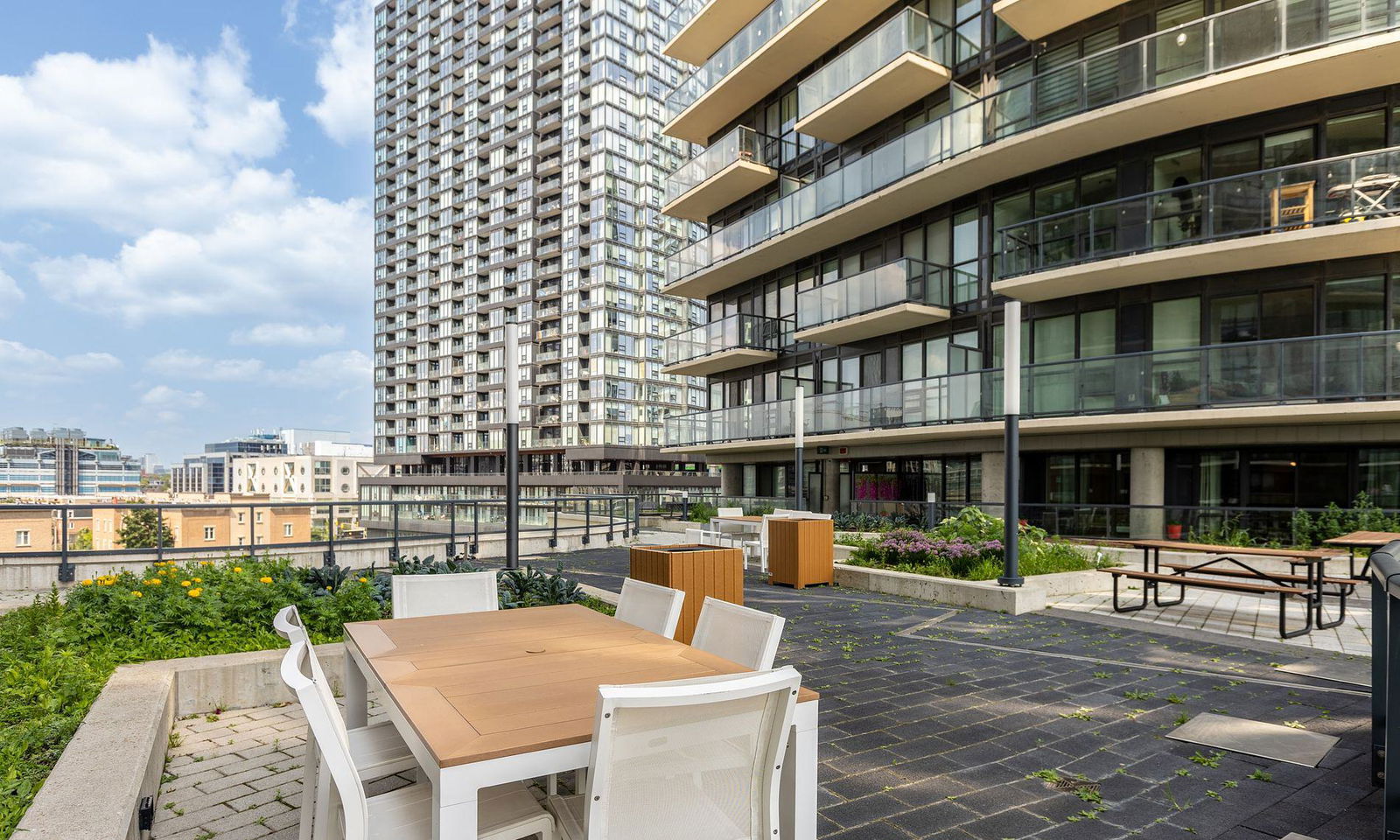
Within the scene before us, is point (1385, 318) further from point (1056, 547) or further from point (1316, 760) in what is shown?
point (1316, 760)

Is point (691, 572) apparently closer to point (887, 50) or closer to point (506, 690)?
point (506, 690)

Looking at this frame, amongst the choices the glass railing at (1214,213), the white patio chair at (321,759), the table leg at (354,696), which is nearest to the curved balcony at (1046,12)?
the glass railing at (1214,213)

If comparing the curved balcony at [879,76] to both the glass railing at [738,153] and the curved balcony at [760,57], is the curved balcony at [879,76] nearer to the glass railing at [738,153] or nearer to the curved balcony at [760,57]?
the curved balcony at [760,57]

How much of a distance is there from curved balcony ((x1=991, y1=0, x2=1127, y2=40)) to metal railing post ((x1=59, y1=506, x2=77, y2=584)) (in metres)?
20.2

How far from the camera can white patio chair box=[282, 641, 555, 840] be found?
2.16 metres

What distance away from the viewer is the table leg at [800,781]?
253 cm

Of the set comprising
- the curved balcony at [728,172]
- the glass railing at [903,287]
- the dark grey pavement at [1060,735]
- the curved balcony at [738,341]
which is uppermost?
the curved balcony at [728,172]

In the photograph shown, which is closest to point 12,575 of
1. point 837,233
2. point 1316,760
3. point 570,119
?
point 1316,760

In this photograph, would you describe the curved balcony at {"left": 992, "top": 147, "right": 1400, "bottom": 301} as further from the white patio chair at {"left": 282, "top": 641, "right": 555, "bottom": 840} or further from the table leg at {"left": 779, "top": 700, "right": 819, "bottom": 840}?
the white patio chair at {"left": 282, "top": 641, "right": 555, "bottom": 840}

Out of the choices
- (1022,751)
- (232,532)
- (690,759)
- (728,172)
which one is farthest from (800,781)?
(728,172)

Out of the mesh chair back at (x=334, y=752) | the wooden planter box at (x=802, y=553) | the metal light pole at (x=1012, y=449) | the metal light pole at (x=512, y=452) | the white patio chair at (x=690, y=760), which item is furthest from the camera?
the wooden planter box at (x=802, y=553)

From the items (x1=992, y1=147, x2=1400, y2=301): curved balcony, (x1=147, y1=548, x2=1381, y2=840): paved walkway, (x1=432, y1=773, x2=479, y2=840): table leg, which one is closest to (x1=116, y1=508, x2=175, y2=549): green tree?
(x1=147, y1=548, x2=1381, y2=840): paved walkway

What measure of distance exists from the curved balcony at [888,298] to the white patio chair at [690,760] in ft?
60.0

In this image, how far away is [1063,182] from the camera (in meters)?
17.8
